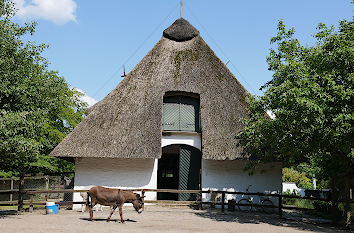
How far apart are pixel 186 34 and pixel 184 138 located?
26.1 ft

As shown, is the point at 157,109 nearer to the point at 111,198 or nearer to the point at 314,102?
the point at 111,198

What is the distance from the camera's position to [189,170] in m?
20.2

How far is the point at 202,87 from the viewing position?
21.3 metres

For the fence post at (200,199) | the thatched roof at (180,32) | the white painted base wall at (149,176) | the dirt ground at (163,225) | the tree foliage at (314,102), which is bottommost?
the dirt ground at (163,225)

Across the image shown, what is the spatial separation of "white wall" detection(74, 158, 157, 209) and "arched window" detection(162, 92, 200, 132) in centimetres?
249

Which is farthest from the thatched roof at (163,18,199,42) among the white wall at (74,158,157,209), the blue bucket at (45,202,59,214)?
Result: the blue bucket at (45,202,59,214)

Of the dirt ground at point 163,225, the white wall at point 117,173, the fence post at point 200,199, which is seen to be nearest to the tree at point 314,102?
the dirt ground at point 163,225

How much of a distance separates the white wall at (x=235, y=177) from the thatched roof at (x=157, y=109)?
1.28 metres

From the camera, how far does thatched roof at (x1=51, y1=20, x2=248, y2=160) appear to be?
18812 millimetres

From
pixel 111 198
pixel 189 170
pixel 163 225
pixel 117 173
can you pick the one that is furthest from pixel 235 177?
pixel 111 198

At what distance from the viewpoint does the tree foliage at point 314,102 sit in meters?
11.9

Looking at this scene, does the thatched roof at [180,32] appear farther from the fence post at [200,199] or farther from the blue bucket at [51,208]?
the blue bucket at [51,208]

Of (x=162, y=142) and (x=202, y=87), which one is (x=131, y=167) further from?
(x=202, y=87)

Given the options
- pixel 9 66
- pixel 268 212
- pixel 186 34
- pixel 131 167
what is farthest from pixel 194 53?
pixel 9 66
